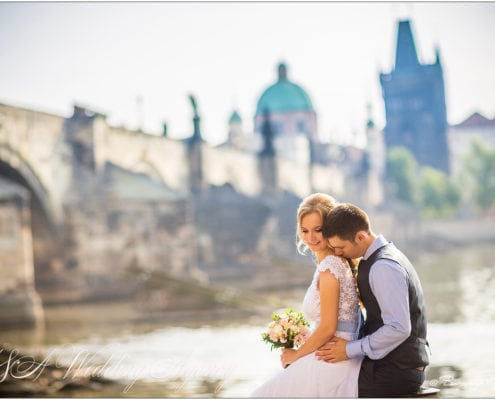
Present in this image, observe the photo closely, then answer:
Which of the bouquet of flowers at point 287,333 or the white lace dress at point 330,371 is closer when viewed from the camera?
the white lace dress at point 330,371

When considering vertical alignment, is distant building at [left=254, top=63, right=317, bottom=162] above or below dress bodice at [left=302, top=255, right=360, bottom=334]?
above

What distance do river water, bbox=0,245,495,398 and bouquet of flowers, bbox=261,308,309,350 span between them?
1.46m

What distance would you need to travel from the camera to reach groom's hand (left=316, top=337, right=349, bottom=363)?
379 cm

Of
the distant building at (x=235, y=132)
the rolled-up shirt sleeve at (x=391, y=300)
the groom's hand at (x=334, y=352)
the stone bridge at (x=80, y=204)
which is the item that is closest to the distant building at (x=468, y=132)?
the distant building at (x=235, y=132)

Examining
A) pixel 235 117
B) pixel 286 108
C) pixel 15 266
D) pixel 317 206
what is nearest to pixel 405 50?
pixel 286 108

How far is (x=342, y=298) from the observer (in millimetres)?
3846

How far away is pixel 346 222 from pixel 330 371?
65 cm

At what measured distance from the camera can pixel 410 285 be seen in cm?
366

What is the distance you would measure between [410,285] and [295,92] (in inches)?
2568

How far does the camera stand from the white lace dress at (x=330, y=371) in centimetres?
380

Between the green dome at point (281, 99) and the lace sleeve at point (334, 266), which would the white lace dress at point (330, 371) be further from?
the green dome at point (281, 99)

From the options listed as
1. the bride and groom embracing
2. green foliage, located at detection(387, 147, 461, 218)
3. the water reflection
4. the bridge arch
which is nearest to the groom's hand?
the bride and groom embracing

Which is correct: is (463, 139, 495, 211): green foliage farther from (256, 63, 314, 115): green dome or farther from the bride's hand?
the bride's hand

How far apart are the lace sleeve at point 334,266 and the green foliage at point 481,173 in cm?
5409
